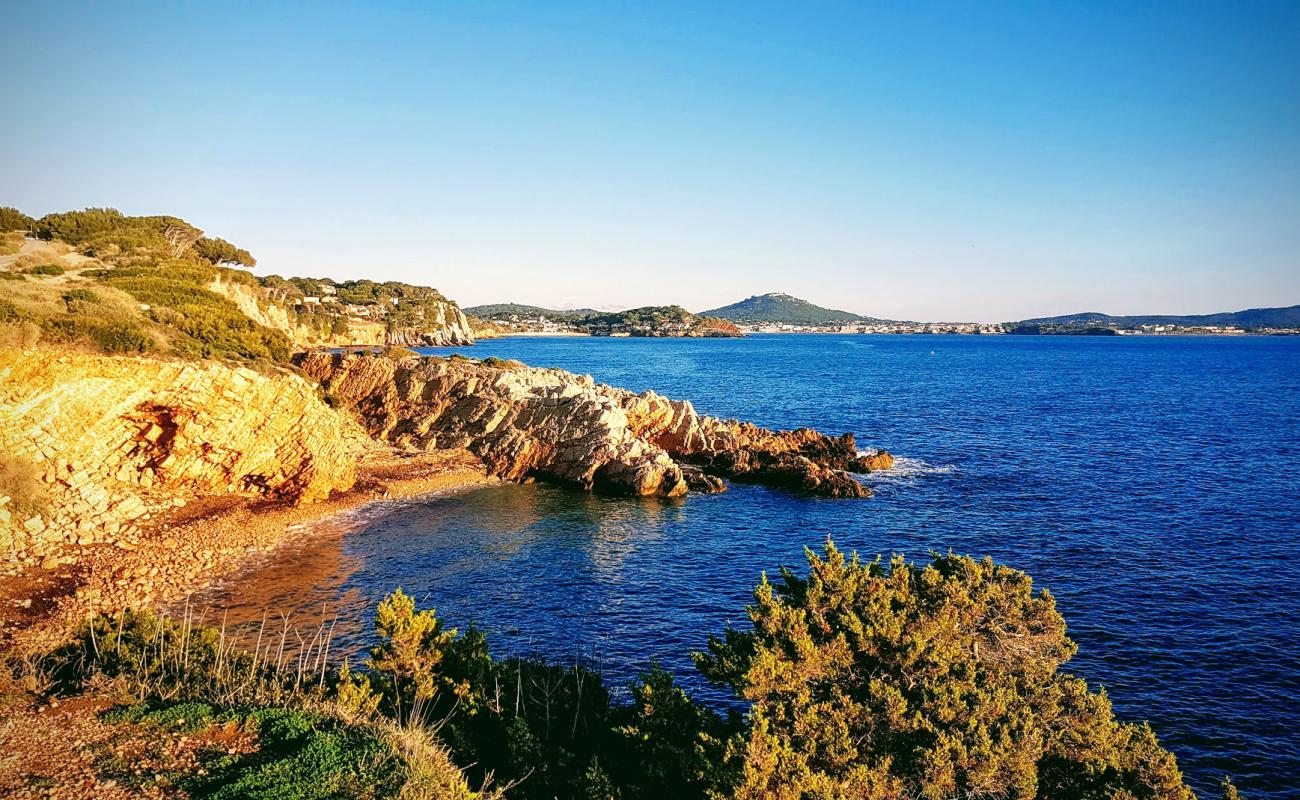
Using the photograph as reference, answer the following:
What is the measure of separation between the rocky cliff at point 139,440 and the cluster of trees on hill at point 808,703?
13.4m

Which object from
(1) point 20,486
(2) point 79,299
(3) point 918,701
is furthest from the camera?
(2) point 79,299

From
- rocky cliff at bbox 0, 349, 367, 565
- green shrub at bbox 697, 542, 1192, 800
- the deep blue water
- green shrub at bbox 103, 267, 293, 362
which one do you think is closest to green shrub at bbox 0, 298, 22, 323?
rocky cliff at bbox 0, 349, 367, 565

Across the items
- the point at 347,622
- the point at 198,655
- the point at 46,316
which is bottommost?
the point at 347,622

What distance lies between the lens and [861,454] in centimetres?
5269

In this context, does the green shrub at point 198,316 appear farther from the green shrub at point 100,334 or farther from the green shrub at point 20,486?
the green shrub at point 20,486

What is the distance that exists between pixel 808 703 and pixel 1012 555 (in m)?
23.8

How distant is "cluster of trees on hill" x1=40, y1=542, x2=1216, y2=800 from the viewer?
11.7m

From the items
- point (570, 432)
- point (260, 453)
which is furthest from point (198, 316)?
point (570, 432)

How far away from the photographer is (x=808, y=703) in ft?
40.6

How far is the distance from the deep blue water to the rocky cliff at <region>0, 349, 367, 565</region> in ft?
21.1

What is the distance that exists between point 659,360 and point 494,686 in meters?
144

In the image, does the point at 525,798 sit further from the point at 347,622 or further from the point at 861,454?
the point at 861,454

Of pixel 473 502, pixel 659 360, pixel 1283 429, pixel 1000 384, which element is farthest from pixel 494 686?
pixel 659 360

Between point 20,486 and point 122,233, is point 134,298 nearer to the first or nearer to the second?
point 20,486
